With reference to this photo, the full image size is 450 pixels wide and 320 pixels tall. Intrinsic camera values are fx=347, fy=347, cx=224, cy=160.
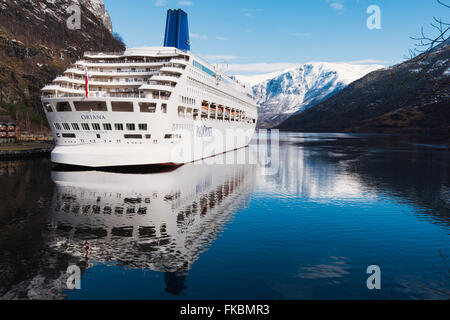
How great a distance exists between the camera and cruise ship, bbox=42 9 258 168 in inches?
1726

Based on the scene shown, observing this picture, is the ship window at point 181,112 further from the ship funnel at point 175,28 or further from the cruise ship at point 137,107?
the ship funnel at point 175,28

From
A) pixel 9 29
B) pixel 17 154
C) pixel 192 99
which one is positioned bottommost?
pixel 17 154

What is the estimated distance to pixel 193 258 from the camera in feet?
59.3

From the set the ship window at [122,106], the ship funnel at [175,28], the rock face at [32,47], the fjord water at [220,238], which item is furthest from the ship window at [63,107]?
the rock face at [32,47]

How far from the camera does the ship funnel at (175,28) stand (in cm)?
6950

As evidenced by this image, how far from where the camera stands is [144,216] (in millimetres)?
26359

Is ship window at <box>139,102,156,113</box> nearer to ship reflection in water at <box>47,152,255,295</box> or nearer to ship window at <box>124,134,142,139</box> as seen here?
ship window at <box>124,134,142,139</box>

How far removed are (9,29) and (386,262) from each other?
198 metres

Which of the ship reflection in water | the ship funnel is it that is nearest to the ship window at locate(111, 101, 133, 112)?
the ship reflection in water

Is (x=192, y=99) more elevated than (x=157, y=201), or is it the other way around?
(x=192, y=99)

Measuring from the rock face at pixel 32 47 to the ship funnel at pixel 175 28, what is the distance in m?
85.7

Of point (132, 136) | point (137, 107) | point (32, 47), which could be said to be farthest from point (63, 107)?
point (32, 47)

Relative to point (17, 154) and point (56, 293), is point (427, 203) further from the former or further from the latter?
point (17, 154)
